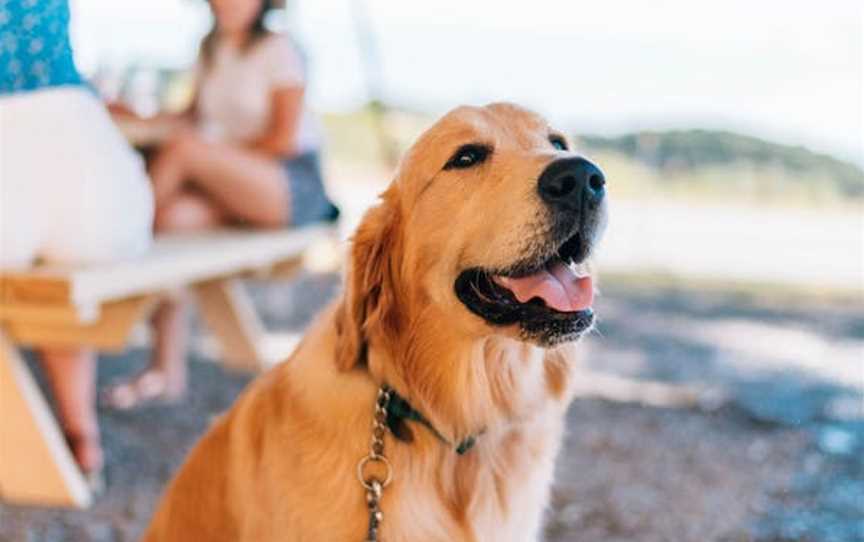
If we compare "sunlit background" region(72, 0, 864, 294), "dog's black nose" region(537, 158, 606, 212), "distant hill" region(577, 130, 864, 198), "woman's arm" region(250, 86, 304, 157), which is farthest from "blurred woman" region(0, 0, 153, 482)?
"distant hill" region(577, 130, 864, 198)

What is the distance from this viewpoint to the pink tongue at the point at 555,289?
196cm

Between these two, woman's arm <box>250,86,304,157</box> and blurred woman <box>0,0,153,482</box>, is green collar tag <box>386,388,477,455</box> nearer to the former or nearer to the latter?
blurred woman <box>0,0,153,482</box>

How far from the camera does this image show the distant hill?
27.1ft

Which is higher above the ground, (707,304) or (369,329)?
(707,304)

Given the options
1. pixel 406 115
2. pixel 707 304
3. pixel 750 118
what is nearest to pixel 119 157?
pixel 707 304

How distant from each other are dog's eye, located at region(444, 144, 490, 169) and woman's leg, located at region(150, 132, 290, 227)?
1968 millimetres

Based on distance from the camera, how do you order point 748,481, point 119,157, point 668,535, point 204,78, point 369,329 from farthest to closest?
point 204,78 → point 748,481 → point 668,535 → point 119,157 → point 369,329

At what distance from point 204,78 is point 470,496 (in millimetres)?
3009

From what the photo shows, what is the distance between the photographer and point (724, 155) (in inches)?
347

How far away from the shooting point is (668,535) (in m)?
3.30

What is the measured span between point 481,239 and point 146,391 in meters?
3.14

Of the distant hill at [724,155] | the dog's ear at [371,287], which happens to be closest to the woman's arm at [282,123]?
the dog's ear at [371,287]

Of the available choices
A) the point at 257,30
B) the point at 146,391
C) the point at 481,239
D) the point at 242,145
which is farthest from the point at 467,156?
the point at 146,391

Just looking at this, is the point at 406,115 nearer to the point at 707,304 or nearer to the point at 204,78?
the point at 707,304
